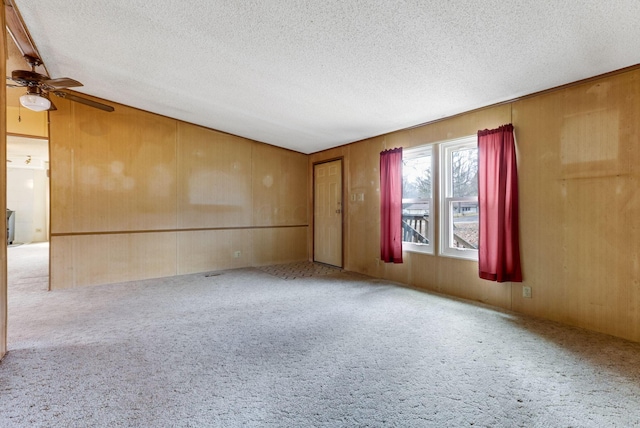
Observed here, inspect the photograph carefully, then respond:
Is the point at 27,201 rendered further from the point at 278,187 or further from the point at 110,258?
the point at 278,187

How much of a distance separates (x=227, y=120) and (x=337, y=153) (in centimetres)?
211

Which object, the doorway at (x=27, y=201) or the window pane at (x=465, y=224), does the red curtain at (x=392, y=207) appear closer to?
the window pane at (x=465, y=224)

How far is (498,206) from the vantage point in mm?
3113

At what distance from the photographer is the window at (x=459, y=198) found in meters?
3.56

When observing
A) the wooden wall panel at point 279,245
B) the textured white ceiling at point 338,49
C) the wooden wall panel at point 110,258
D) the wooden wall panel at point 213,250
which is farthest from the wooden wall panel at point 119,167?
the wooden wall panel at point 279,245

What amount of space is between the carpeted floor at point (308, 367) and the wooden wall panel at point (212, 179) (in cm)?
213

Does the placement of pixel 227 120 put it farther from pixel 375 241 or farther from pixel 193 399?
pixel 193 399

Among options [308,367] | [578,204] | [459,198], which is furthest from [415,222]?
[308,367]

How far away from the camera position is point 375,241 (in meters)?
4.77

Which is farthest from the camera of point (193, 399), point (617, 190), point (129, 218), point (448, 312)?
point (129, 218)

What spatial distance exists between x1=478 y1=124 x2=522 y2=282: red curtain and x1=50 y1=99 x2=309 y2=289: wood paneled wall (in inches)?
153

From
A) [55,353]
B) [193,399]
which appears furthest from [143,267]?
[193,399]

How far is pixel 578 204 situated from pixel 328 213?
392 centimetres

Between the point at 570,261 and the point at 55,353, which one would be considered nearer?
the point at 55,353
